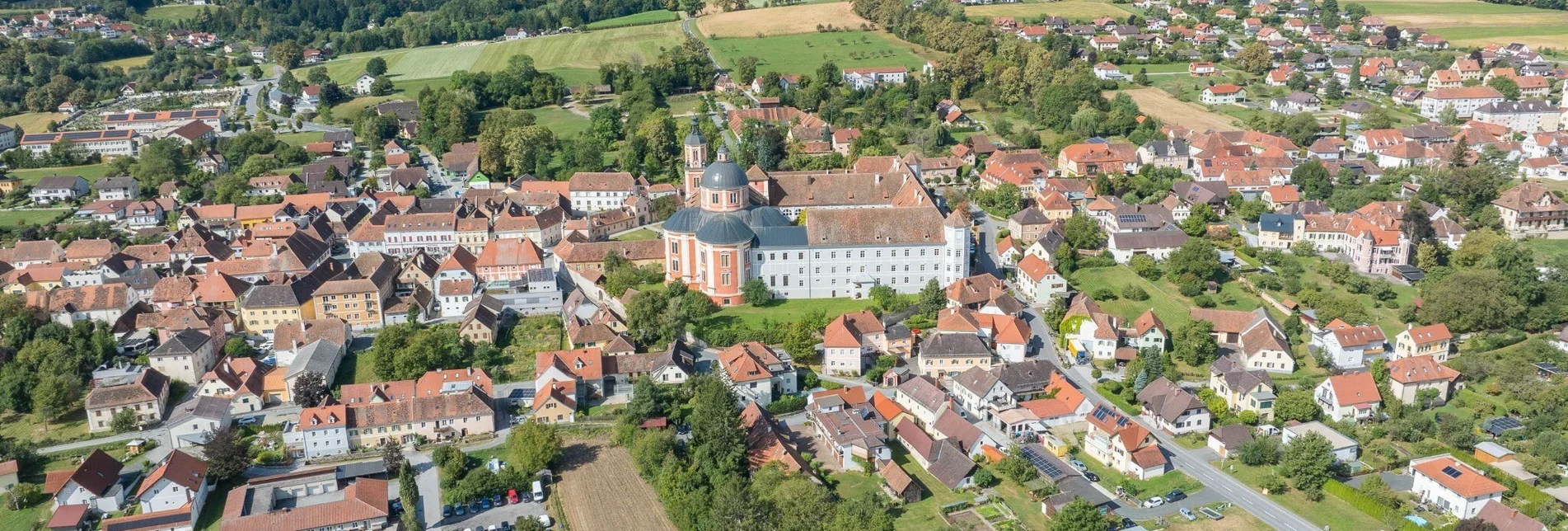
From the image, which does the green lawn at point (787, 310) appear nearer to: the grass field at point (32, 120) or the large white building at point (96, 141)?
the large white building at point (96, 141)

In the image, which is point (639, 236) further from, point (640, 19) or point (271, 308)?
point (640, 19)

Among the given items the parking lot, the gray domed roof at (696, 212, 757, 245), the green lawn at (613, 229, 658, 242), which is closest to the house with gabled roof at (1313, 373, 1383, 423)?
the gray domed roof at (696, 212, 757, 245)

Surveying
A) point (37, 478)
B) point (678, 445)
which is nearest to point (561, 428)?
point (678, 445)

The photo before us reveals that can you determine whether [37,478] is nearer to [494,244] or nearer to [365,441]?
[365,441]

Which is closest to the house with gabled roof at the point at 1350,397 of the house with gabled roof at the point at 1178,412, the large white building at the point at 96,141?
the house with gabled roof at the point at 1178,412

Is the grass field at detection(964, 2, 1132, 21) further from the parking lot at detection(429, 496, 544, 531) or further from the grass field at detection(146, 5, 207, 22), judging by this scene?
the grass field at detection(146, 5, 207, 22)

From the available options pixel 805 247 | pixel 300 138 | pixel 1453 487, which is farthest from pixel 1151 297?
pixel 300 138
